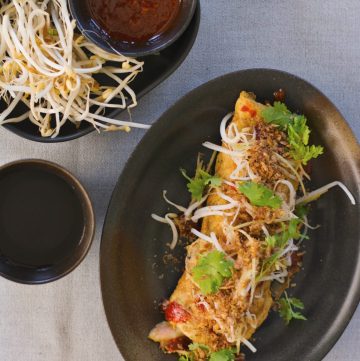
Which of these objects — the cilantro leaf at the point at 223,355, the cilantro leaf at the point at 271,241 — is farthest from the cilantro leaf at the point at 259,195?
the cilantro leaf at the point at 223,355

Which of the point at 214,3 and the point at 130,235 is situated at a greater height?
the point at 214,3

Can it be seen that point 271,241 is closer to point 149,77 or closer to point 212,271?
point 212,271

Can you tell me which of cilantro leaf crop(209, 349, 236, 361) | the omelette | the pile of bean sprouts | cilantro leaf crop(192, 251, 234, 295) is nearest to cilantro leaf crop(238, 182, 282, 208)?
the omelette

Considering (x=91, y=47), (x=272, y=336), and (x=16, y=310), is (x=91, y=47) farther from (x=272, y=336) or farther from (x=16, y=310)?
(x=272, y=336)

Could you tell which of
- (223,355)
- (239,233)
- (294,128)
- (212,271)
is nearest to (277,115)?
(294,128)

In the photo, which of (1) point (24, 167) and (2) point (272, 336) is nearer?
(1) point (24, 167)

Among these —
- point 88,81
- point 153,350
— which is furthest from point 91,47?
point 153,350
